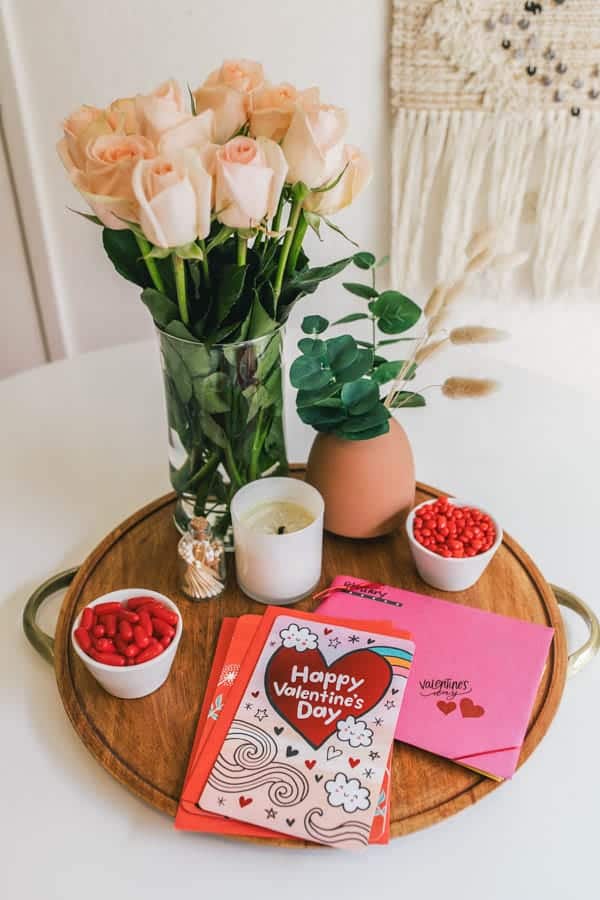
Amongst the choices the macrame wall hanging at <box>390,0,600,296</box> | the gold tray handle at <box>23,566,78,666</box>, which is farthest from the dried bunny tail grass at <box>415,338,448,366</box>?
the macrame wall hanging at <box>390,0,600,296</box>

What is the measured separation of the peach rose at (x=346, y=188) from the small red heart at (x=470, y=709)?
0.46 meters

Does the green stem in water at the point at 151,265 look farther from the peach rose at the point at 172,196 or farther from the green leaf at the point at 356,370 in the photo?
the green leaf at the point at 356,370

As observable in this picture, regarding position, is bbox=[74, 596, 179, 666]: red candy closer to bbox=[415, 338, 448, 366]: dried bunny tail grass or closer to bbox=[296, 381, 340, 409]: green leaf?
bbox=[296, 381, 340, 409]: green leaf

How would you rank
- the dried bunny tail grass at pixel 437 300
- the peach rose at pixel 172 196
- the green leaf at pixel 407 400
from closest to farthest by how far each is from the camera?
1. the peach rose at pixel 172 196
2. the dried bunny tail grass at pixel 437 300
3. the green leaf at pixel 407 400

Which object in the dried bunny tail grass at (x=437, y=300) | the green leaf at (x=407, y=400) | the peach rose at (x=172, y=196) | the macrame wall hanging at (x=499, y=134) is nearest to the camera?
the peach rose at (x=172, y=196)

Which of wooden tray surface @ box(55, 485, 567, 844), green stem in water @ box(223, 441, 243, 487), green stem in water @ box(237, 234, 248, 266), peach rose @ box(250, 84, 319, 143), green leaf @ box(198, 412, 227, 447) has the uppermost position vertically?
peach rose @ box(250, 84, 319, 143)

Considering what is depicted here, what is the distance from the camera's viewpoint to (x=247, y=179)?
62 cm

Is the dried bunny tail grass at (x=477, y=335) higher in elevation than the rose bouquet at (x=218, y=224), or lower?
lower

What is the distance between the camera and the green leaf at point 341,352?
0.84m

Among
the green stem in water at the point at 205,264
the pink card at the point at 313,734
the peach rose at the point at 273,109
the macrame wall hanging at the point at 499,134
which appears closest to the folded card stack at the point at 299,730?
the pink card at the point at 313,734

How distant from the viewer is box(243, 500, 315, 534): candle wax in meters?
0.82

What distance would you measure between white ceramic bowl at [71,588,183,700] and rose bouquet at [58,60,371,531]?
6.9 inches

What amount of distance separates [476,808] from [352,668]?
157 mm

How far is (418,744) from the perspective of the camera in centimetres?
70
